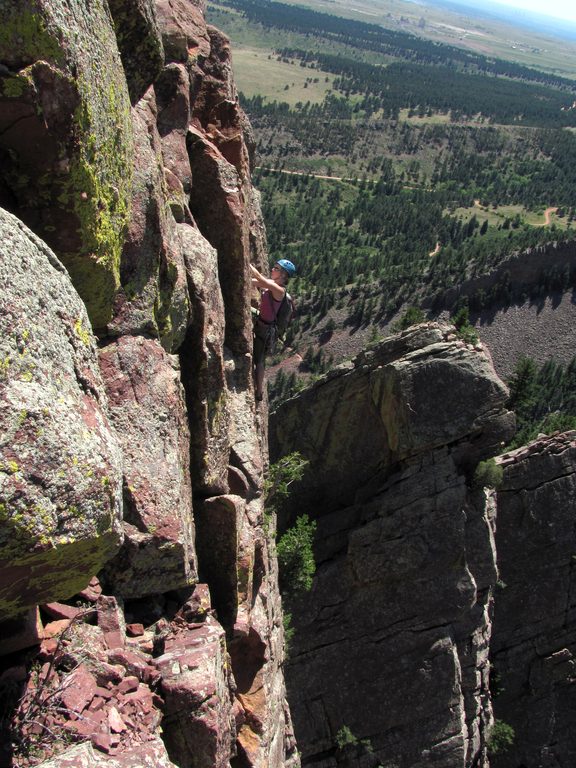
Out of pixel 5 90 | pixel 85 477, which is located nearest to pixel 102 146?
pixel 5 90

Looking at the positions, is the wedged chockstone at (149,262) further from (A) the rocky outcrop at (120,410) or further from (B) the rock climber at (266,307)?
(B) the rock climber at (266,307)

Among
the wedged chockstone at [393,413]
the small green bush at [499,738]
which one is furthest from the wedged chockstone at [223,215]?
the small green bush at [499,738]

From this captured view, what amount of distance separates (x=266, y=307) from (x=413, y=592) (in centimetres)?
1706

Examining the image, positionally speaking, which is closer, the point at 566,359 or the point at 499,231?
the point at 566,359

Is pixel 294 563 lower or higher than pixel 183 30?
lower

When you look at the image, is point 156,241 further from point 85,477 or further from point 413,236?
point 413,236

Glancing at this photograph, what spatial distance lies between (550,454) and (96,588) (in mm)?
29666

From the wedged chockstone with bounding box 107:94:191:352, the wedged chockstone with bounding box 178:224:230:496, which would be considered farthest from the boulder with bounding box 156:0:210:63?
the wedged chockstone with bounding box 178:224:230:496

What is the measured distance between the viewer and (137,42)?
42.4ft

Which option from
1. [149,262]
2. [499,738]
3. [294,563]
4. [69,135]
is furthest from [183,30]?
[499,738]

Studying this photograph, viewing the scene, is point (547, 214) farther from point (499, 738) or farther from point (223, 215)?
point (223, 215)

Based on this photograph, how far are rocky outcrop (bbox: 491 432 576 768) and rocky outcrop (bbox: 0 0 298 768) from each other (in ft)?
70.3

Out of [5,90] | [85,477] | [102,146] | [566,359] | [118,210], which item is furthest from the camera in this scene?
[566,359]

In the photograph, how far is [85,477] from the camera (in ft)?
25.3
